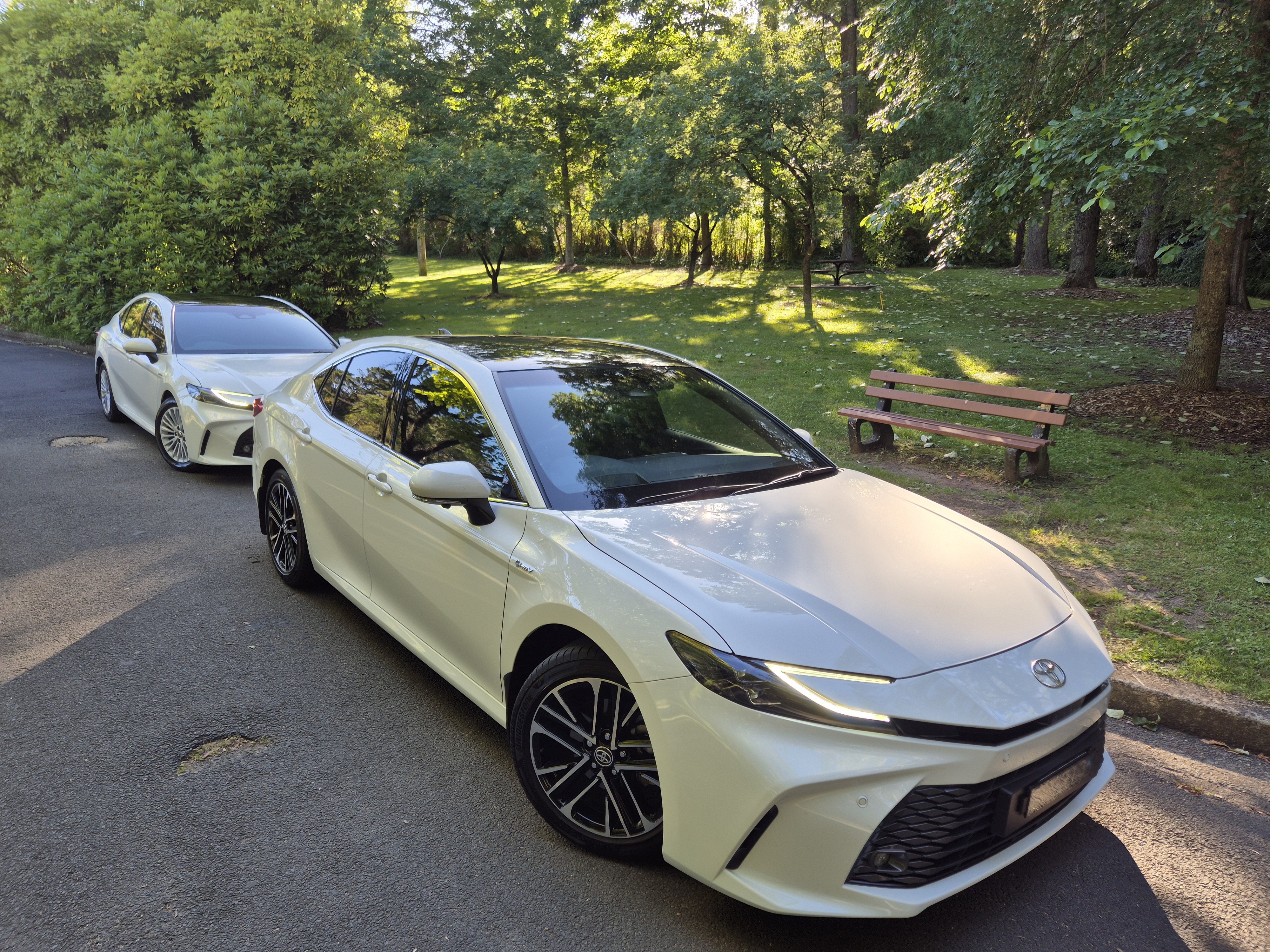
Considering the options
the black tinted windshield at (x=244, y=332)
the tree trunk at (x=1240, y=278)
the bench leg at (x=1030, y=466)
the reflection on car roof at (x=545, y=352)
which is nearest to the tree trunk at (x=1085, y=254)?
the tree trunk at (x=1240, y=278)

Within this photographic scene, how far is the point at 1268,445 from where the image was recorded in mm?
7762

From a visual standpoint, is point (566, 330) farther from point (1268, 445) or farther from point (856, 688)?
point (856, 688)

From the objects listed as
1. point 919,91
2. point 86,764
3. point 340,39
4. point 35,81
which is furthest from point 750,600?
point 35,81

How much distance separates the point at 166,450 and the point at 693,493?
6.08m

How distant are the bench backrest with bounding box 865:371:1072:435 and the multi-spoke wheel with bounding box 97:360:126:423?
7.92 m

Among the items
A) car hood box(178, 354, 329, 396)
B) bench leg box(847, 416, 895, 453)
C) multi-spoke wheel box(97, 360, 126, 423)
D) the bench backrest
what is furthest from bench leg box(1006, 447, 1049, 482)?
multi-spoke wheel box(97, 360, 126, 423)

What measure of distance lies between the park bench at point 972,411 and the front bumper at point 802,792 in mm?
4575

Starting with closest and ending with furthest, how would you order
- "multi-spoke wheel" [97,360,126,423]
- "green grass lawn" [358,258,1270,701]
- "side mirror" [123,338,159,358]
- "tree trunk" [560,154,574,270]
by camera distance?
"green grass lawn" [358,258,1270,701]
"side mirror" [123,338,159,358]
"multi-spoke wheel" [97,360,126,423]
"tree trunk" [560,154,574,270]

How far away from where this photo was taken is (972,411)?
730 cm

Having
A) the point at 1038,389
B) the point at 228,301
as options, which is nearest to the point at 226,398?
the point at 228,301

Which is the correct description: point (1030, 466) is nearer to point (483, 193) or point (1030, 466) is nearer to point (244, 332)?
point (244, 332)

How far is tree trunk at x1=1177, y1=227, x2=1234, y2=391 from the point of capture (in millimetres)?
8734

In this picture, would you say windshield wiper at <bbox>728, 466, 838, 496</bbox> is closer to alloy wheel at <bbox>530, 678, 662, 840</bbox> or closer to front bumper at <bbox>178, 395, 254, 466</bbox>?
alloy wheel at <bbox>530, 678, 662, 840</bbox>

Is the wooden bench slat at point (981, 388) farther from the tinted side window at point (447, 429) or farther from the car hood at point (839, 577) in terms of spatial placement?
the tinted side window at point (447, 429)
